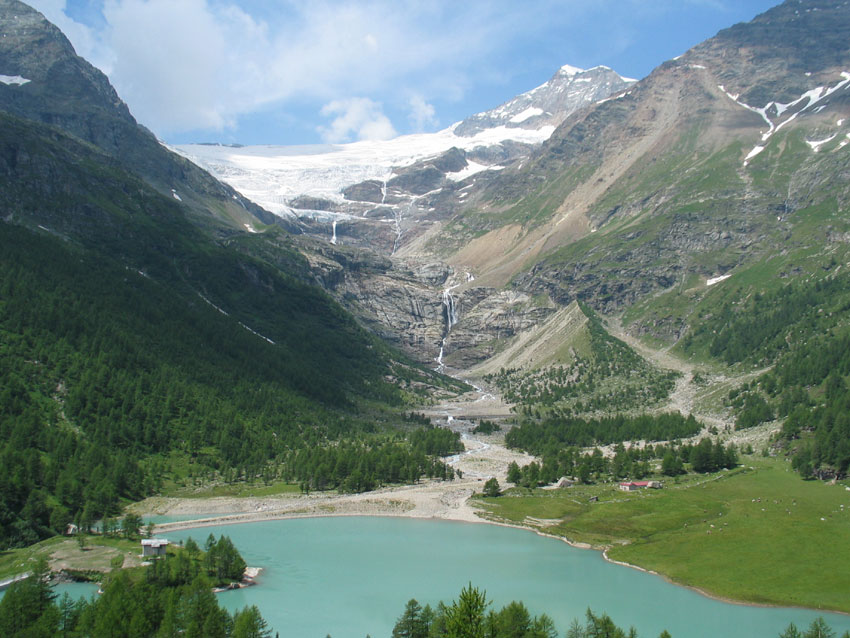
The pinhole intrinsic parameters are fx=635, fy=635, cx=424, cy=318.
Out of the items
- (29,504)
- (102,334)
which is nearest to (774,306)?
(102,334)

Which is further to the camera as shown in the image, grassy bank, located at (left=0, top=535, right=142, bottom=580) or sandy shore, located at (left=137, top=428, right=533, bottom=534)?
sandy shore, located at (left=137, top=428, right=533, bottom=534)

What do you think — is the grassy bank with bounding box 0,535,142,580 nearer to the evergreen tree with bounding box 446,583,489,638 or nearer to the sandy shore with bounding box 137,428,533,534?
the sandy shore with bounding box 137,428,533,534

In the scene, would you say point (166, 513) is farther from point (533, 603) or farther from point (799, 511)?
point (799, 511)

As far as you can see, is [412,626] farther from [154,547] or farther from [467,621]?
[154,547]

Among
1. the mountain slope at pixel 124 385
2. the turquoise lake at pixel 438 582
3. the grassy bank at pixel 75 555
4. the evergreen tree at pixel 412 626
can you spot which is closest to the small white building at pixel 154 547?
the grassy bank at pixel 75 555

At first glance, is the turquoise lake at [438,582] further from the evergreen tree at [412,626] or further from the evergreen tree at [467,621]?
the evergreen tree at [467,621]

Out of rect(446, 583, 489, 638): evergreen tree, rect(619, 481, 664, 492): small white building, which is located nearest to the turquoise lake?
rect(446, 583, 489, 638): evergreen tree
